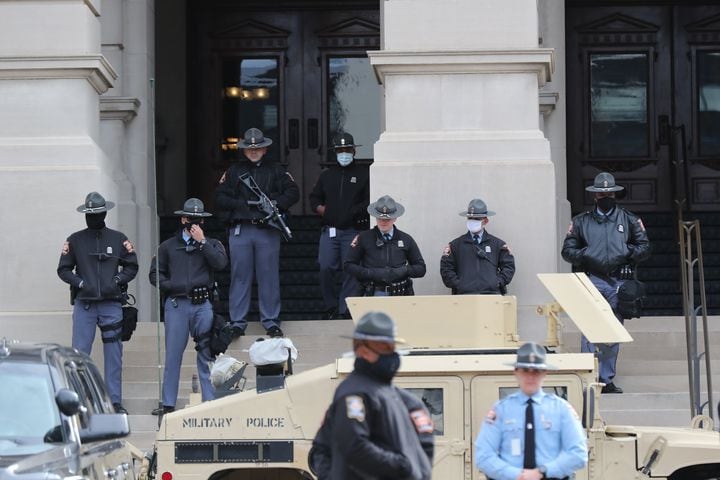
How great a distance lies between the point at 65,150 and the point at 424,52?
3.85 m

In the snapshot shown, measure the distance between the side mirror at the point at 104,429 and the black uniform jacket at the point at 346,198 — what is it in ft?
29.1

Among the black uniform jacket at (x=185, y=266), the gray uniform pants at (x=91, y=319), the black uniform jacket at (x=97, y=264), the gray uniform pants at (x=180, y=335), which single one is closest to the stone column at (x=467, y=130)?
the black uniform jacket at (x=185, y=266)

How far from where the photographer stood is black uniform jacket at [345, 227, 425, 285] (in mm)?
14891

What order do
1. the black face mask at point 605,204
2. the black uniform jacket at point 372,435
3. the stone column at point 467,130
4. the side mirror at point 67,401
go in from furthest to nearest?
the stone column at point 467,130, the black face mask at point 605,204, the side mirror at point 67,401, the black uniform jacket at point 372,435

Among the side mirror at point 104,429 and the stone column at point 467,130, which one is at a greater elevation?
the stone column at point 467,130

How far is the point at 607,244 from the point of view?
14984mm

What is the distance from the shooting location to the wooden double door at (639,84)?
2388 cm

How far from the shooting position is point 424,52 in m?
16.4

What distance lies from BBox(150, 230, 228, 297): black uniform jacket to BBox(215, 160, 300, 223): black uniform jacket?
1064mm

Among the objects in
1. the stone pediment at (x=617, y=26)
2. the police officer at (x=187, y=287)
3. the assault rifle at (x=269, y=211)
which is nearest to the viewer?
the police officer at (x=187, y=287)

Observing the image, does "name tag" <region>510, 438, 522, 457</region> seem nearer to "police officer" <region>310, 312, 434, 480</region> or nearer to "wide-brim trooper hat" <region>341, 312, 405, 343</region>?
"police officer" <region>310, 312, 434, 480</region>

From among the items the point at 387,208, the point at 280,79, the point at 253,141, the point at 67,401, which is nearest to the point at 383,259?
the point at 387,208

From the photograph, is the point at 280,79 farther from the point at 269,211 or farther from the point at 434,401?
the point at 434,401

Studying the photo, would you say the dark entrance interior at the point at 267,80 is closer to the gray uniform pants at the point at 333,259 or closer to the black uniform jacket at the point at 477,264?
the gray uniform pants at the point at 333,259
